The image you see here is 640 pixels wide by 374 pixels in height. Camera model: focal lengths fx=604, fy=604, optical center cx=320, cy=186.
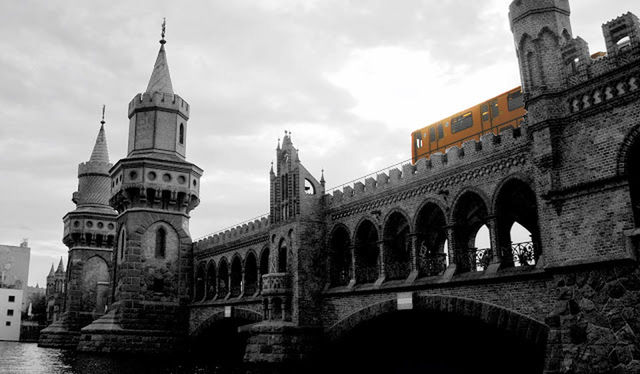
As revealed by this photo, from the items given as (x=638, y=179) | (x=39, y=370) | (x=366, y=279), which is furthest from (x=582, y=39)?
(x=39, y=370)

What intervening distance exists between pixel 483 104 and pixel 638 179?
10502 mm

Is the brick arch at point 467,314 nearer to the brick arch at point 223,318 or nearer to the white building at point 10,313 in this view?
the brick arch at point 223,318

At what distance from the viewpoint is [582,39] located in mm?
18016

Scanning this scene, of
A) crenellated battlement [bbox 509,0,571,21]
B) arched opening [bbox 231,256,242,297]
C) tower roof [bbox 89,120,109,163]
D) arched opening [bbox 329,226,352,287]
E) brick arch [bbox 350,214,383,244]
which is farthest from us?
tower roof [bbox 89,120,109,163]

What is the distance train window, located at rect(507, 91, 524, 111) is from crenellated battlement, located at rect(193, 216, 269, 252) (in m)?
15.1

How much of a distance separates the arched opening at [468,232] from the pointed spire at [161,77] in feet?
85.9

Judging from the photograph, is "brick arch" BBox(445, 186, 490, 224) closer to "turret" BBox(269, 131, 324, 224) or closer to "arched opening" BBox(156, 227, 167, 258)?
"turret" BBox(269, 131, 324, 224)

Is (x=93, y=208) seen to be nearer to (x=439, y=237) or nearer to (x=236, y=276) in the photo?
(x=236, y=276)

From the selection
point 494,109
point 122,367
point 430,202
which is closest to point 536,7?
point 430,202

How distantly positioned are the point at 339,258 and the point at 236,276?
12.9 metres

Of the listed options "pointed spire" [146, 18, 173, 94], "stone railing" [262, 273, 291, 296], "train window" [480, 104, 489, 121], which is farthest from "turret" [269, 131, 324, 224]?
"pointed spire" [146, 18, 173, 94]

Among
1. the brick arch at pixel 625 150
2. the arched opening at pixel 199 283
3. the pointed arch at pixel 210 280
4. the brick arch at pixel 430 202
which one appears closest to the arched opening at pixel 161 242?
the arched opening at pixel 199 283

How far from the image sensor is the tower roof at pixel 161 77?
43844mm

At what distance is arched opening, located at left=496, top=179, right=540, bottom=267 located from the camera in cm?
2023
